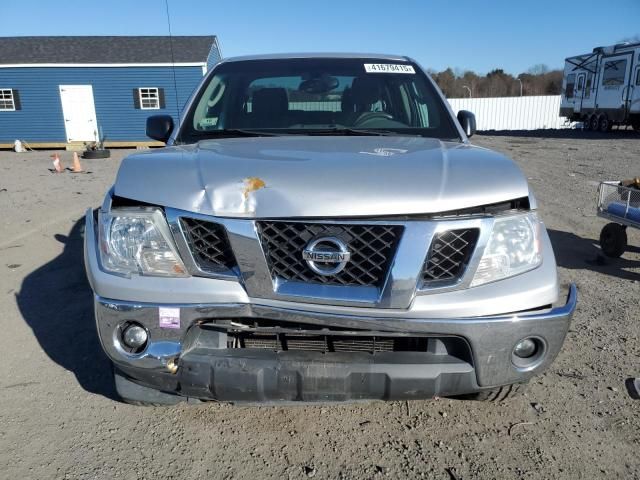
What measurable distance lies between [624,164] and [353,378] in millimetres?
13858

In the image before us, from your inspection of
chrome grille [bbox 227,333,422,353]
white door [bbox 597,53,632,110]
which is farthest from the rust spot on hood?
white door [bbox 597,53,632,110]

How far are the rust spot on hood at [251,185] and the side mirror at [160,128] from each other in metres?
1.57

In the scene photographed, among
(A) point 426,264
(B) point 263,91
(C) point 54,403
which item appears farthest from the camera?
(B) point 263,91

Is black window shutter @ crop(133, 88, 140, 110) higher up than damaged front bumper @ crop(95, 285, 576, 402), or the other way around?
black window shutter @ crop(133, 88, 140, 110)

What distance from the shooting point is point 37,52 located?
21625 mm

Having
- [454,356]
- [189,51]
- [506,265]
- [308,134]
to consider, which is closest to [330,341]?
[454,356]

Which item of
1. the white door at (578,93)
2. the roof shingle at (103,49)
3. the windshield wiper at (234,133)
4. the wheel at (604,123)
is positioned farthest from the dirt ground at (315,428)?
the white door at (578,93)

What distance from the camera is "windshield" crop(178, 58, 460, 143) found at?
3225 millimetres

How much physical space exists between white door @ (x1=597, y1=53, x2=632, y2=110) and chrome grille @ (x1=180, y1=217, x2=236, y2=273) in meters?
25.8

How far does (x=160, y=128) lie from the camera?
3332 millimetres

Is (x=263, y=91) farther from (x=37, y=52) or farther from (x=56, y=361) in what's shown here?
(x=37, y=52)

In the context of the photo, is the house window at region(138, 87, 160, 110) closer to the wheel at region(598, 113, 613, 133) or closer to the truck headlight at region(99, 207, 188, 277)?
the truck headlight at region(99, 207, 188, 277)

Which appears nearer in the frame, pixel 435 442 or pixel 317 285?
pixel 317 285

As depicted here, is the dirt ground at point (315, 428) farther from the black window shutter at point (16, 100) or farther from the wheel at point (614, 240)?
the black window shutter at point (16, 100)
